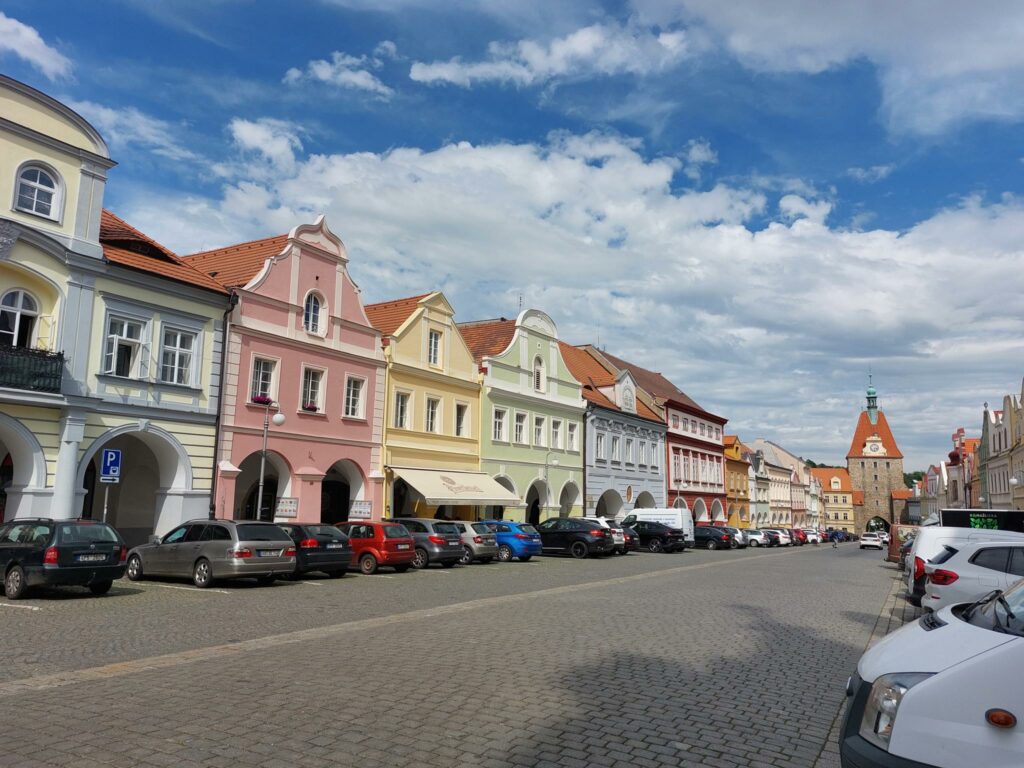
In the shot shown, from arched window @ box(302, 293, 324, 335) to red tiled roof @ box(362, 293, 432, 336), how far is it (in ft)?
12.2

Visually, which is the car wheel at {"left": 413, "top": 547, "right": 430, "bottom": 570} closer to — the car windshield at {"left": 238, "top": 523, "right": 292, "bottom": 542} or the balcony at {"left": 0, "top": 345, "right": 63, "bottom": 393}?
the car windshield at {"left": 238, "top": 523, "right": 292, "bottom": 542}

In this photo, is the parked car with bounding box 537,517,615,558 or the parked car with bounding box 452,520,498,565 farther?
the parked car with bounding box 537,517,615,558

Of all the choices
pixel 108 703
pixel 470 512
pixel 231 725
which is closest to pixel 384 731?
pixel 231 725

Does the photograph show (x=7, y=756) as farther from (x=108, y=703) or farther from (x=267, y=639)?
(x=267, y=639)

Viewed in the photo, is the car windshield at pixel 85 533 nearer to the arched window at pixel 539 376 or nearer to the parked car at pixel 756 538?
the arched window at pixel 539 376

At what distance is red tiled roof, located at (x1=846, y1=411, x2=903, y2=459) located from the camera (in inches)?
5273

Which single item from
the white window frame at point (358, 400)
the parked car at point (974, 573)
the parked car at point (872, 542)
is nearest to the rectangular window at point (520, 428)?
the white window frame at point (358, 400)

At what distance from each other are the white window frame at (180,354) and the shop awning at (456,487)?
9.40 meters

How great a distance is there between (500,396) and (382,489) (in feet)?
32.2

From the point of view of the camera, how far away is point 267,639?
423 inches

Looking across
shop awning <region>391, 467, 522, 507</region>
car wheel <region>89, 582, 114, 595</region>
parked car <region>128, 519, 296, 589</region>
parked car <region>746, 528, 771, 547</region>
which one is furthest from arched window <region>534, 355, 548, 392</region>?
car wheel <region>89, 582, 114, 595</region>

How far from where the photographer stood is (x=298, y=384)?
2812 cm

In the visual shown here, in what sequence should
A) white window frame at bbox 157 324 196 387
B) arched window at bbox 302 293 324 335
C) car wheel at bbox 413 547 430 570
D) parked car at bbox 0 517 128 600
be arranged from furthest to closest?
arched window at bbox 302 293 324 335 → car wheel at bbox 413 547 430 570 → white window frame at bbox 157 324 196 387 → parked car at bbox 0 517 128 600

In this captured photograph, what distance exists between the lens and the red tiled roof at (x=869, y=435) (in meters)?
134
